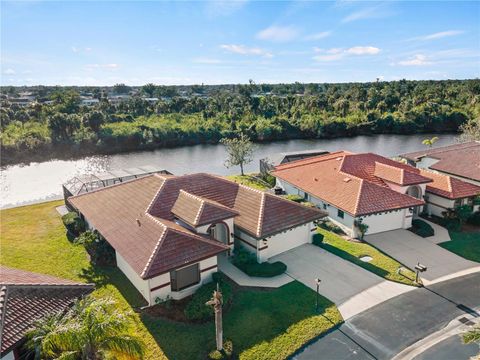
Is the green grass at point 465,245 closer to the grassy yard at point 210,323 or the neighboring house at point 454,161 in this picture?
the neighboring house at point 454,161

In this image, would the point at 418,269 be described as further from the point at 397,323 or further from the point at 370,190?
the point at 370,190

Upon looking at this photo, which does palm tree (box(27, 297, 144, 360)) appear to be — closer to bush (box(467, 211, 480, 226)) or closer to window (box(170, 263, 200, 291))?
window (box(170, 263, 200, 291))

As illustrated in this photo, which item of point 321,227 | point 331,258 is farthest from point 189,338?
point 321,227

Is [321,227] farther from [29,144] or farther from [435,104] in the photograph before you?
[435,104]

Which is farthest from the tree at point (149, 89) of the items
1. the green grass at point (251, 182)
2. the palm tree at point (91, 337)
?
the palm tree at point (91, 337)

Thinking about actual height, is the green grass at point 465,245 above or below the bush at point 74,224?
below

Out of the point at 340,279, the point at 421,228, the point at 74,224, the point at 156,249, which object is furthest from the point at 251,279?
the point at 421,228
